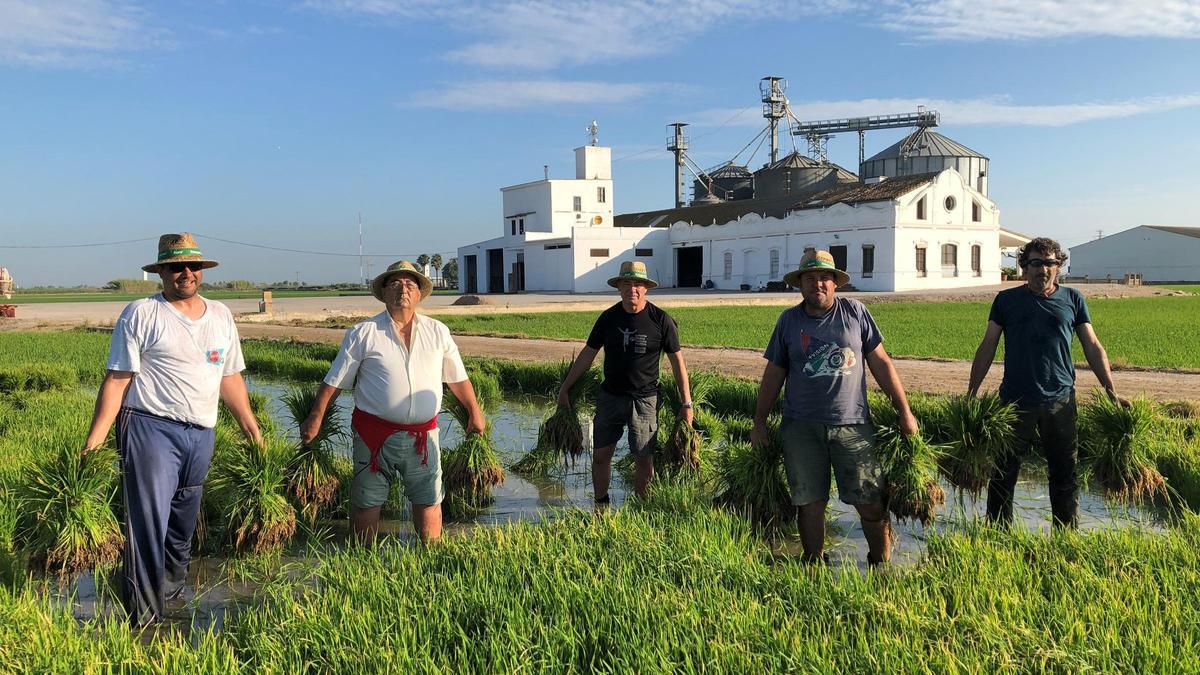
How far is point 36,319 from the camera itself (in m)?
28.2

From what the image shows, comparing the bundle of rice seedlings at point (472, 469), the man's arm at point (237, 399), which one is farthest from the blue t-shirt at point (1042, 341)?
the man's arm at point (237, 399)

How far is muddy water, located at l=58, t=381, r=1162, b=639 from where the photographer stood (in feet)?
14.1

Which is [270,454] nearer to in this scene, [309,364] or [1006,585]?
[1006,585]

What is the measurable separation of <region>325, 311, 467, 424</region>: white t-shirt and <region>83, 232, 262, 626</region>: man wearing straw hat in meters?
0.59

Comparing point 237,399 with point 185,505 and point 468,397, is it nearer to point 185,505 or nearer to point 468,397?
point 185,505

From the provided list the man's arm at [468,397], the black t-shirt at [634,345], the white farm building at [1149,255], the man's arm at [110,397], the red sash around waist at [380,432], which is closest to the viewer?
the man's arm at [110,397]

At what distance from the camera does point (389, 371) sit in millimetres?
4441

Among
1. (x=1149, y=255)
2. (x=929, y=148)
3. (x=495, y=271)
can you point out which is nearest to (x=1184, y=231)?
(x=1149, y=255)

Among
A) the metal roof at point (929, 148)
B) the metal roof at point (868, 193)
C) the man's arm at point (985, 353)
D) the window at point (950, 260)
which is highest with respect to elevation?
the metal roof at point (929, 148)

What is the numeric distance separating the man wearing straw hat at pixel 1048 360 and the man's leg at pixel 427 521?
10.6 ft

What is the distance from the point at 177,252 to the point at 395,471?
1.55 meters

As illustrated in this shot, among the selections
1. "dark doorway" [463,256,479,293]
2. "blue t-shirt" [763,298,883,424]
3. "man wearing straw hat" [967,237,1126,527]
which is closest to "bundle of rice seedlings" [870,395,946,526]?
"blue t-shirt" [763,298,883,424]

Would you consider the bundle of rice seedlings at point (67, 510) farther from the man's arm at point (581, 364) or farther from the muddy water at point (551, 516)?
the man's arm at point (581, 364)

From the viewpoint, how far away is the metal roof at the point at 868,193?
4203 cm
